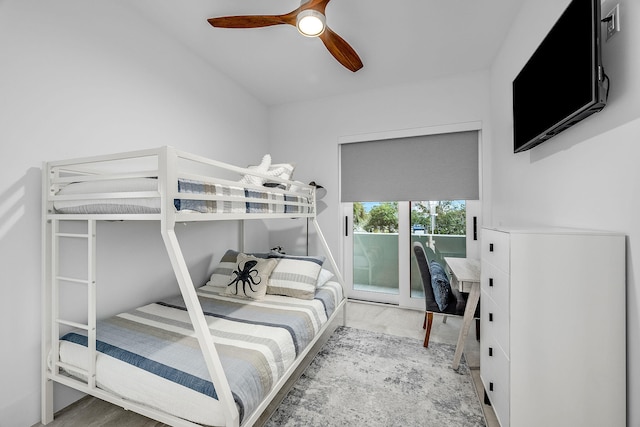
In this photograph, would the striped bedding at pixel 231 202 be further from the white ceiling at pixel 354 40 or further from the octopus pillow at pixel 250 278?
the white ceiling at pixel 354 40

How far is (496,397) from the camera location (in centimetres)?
138

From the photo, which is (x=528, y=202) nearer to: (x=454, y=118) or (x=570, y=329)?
(x=570, y=329)

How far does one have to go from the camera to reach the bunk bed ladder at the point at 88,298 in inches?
53.1

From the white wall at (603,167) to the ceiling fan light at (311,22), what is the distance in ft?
4.24

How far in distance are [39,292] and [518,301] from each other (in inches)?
97.0

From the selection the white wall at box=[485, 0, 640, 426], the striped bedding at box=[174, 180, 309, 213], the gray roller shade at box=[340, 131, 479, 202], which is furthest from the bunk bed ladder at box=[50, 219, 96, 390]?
the gray roller shade at box=[340, 131, 479, 202]

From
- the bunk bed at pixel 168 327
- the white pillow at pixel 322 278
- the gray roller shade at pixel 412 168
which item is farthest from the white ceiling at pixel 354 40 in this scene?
the white pillow at pixel 322 278

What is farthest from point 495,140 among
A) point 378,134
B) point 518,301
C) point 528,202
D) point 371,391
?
point 371,391

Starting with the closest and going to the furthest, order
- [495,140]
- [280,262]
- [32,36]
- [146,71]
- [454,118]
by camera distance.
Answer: [32,36] < [146,71] < [280,262] < [495,140] < [454,118]

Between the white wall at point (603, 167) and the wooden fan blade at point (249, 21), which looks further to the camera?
the wooden fan blade at point (249, 21)

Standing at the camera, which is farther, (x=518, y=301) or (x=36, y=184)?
(x=36, y=184)

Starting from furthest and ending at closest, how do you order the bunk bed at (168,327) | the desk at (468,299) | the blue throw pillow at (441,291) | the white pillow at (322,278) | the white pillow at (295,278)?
the white pillow at (322,278) < the white pillow at (295,278) < the blue throw pillow at (441,291) < the desk at (468,299) < the bunk bed at (168,327)

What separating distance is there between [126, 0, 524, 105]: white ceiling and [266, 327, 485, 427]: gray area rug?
8.70 ft

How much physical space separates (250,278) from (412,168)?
7.02ft
